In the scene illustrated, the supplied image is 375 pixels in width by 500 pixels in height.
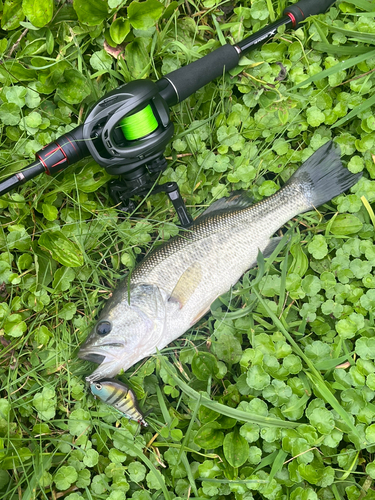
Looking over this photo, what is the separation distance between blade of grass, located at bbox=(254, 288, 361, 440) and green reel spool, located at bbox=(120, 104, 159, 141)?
1.20 m

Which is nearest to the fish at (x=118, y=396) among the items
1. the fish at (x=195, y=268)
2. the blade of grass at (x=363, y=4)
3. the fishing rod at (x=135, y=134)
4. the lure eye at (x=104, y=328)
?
the fish at (x=195, y=268)

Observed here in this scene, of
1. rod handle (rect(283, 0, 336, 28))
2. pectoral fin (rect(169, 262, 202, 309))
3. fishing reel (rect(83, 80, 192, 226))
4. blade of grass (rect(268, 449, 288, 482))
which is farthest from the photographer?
rod handle (rect(283, 0, 336, 28))

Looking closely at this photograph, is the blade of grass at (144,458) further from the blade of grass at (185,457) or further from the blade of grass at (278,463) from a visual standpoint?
the blade of grass at (278,463)

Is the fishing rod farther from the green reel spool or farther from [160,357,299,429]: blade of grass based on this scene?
[160,357,299,429]: blade of grass

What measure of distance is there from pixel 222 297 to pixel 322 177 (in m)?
1.06

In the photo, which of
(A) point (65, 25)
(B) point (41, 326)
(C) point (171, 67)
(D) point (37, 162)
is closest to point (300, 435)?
(B) point (41, 326)

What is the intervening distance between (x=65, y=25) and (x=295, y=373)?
2727mm

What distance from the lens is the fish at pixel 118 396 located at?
2.41 meters

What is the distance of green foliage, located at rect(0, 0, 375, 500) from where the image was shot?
2.42 m

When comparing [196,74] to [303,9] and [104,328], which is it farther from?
[104,328]

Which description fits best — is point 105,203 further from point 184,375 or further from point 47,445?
point 47,445

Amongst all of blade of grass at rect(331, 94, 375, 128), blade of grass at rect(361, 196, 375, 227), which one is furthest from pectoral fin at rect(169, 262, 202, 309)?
blade of grass at rect(331, 94, 375, 128)

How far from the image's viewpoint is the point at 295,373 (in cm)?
242

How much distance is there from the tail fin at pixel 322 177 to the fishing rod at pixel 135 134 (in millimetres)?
825
